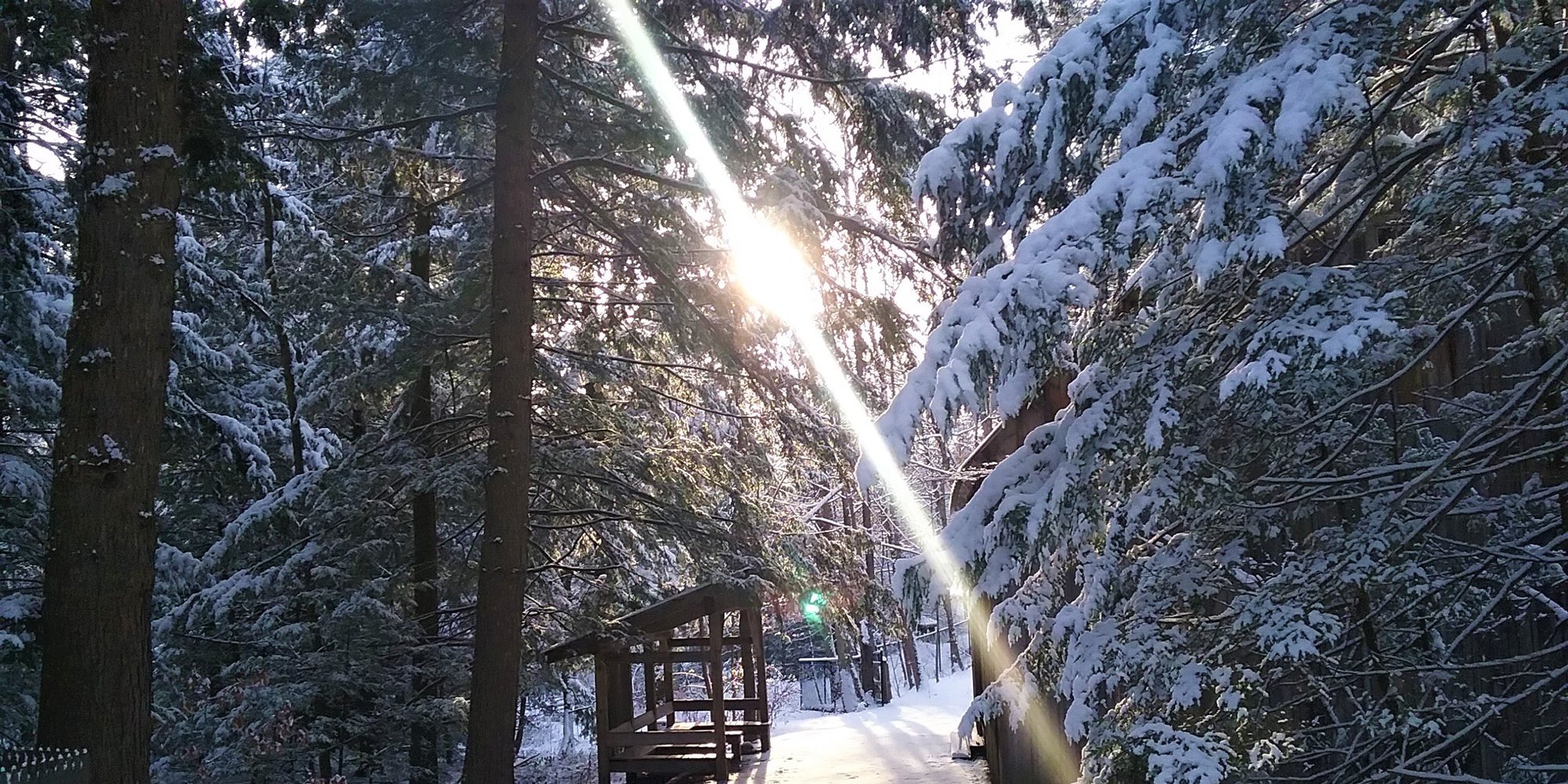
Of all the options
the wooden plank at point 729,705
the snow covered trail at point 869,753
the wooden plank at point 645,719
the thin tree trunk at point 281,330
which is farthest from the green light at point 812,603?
the wooden plank at point 729,705

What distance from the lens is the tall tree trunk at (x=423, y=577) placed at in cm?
1030

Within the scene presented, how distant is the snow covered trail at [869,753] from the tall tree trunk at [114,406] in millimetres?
7876

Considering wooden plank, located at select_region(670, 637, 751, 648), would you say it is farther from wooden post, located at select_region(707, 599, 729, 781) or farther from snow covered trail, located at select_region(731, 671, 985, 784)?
wooden post, located at select_region(707, 599, 729, 781)

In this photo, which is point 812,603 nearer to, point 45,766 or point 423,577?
point 423,577

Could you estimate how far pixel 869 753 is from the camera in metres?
13.2

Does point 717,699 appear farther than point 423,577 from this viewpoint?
Yes

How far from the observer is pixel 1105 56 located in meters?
3.21

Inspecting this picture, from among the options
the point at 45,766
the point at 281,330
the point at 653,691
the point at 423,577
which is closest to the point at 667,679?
the point at 653,691

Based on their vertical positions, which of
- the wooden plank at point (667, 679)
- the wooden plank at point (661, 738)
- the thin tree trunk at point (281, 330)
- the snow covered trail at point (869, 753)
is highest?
the thin tree trunk at point (281, 330)

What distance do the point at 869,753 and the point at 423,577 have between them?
627cm

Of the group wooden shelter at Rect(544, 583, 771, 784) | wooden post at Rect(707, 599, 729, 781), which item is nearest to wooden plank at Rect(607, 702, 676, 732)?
wooden shelter at Rect(544, 583, 771, 784)

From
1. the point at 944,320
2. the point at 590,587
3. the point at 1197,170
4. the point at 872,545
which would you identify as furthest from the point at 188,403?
the point at 1197,170

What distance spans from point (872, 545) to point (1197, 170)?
21.6ft

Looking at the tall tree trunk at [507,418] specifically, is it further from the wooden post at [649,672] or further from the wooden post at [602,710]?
the wooden post at [649,672]
